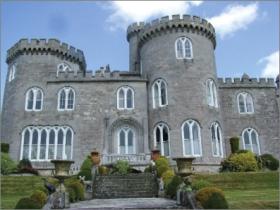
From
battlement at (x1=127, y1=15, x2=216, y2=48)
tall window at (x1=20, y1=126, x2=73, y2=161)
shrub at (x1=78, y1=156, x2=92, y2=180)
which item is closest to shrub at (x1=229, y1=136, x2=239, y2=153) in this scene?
battlement at (x1=127, y1=15, x2=216, y2=48)

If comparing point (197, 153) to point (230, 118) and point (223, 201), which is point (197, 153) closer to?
point (230, 118)

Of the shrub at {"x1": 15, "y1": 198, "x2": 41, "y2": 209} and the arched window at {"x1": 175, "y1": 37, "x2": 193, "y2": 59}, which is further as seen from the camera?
the arched window at {"x1": 175, "y1": 37, "x2": 193, "y2": 59}

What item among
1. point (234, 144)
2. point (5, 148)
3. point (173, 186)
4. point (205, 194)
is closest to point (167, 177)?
point (173, 186)

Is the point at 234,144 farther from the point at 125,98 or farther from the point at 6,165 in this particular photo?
the point at 6,165

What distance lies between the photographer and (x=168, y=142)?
28.4 meters

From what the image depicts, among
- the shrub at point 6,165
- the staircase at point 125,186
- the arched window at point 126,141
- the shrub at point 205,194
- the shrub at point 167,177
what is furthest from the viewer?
the arched window at point 126,141

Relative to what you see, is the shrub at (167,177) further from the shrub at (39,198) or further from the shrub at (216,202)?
the shrub at (39,198)

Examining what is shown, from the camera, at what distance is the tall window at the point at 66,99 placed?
102 ft

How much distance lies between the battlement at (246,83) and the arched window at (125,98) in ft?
29.8

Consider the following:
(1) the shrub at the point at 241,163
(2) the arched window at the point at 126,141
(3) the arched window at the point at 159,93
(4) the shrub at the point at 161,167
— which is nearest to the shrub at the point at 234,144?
(1) the shrub at the point at 241,163

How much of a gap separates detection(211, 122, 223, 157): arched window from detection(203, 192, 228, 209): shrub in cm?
1674

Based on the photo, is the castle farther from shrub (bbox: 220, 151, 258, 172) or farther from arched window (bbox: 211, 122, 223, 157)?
shrub (bbox: 220, 151, 258, 172)

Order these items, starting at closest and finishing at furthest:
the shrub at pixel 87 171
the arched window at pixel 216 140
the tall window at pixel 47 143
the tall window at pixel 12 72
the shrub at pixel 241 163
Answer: the shrub at pixel 87 171, the shrub at pixel 241 163, the arched window at pixel 216 140, the tall window at pixel 47 143, the tall window at pixel 12 72

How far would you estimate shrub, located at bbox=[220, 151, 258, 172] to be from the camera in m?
26.3
